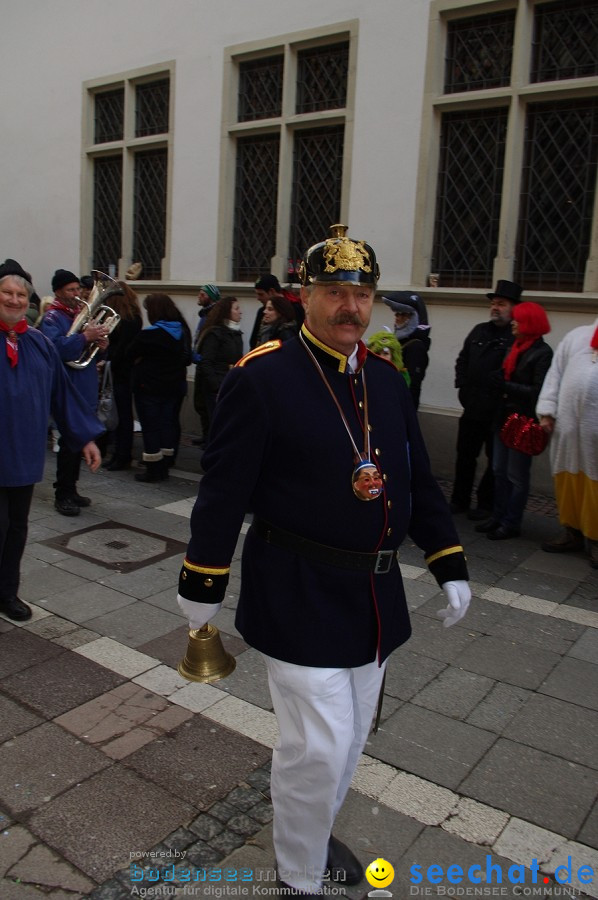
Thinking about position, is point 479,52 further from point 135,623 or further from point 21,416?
point 135,623

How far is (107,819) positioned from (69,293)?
15.4 ft

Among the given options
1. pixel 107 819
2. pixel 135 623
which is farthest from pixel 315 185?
pixel 107 819

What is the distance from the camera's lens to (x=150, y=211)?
446 inches

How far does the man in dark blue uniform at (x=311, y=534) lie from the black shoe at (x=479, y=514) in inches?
179

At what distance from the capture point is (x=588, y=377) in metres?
5.52

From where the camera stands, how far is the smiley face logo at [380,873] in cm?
262

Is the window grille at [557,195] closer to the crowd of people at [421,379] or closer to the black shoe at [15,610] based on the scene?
the crowd of people at [421,379]

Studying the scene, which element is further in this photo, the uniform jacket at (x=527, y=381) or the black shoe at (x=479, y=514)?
the black shoe at (x=479, y=514)

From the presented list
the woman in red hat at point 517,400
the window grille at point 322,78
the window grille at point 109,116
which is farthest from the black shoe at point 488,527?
the window grille at point 109,116

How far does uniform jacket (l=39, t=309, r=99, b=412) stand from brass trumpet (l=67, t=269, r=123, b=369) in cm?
6

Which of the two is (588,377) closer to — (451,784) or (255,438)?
(451,784)

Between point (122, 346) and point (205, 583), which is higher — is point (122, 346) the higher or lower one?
the higher one

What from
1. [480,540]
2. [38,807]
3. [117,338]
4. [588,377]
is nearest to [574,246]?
[588,377]

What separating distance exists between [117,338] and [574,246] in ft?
15.0
